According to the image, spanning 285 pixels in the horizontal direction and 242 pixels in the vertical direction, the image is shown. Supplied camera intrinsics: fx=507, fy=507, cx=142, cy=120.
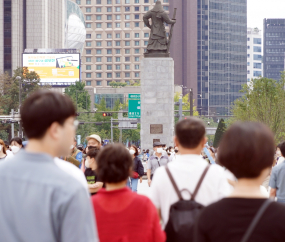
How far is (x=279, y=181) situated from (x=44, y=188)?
515cm

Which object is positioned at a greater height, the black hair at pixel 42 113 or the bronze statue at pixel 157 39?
the bronze statue at pixel 157 39

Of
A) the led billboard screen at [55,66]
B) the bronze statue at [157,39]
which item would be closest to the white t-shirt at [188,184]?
the bronze statue at [157,39]

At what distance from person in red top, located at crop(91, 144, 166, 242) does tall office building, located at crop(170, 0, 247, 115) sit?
130302 millimetres

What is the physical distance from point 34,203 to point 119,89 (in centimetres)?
11173

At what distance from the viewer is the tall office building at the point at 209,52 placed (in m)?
135

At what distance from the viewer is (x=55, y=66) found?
75062 millimetres

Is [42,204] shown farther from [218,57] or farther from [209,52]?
[218,57]

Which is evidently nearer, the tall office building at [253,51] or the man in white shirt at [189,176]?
the man in white shirt at [189,176]

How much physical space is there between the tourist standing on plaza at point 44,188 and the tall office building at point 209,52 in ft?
431

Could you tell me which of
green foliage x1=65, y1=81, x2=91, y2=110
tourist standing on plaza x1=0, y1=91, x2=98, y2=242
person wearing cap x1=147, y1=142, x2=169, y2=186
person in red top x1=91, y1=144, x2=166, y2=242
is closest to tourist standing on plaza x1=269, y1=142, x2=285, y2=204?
person in red top x1=91, y1=144, x2=166, y2=242

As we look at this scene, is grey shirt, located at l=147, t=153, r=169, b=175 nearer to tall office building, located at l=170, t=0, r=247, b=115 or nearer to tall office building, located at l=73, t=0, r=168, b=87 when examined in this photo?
tall office building, located at l=170, t=0, r=247, b=115

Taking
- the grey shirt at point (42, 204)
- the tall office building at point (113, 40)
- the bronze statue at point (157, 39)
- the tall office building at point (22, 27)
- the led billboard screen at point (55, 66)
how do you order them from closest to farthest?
the grey shirt at point (42, 204), the bronze statue at point (157, 39), the led billboard screen at point (55, 66), the tall office building at point (22, 27), the tall office building at point (113, 40)

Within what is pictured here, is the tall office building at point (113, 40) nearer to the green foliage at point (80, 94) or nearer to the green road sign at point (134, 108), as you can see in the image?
the green foliage at point (80, 94)

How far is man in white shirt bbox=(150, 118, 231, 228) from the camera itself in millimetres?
3746
